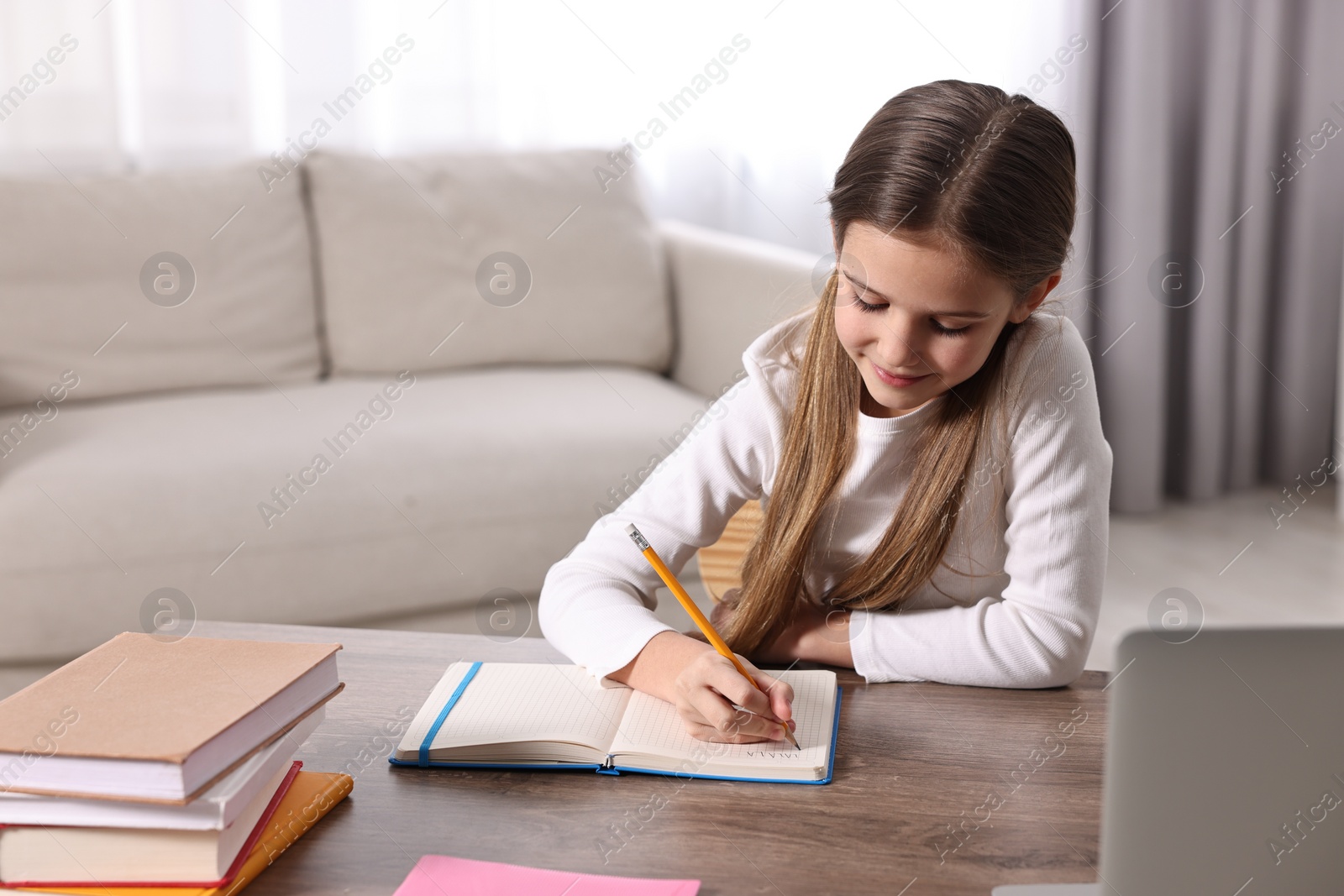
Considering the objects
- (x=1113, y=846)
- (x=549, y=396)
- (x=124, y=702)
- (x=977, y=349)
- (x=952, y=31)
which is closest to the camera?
(x=1113, y=846)

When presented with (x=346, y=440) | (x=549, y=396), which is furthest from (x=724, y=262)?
(x=346, y=440)

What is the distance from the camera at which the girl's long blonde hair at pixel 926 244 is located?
90cm

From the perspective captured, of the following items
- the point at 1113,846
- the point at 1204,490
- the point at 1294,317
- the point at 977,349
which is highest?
the point at 977,349

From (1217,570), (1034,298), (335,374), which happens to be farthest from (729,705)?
(1217,570)

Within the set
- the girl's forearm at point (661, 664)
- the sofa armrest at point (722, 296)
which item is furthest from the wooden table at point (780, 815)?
the sofa armrest at point (722, 296)

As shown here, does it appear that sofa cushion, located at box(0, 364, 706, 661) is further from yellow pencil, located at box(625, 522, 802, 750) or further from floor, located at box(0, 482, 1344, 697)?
yellow pencil, located at box(625, 522, 802, 750)

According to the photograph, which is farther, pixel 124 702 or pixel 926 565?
pixel 926 565

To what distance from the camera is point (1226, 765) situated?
50 cm

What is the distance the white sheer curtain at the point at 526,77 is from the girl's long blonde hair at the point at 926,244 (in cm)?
171

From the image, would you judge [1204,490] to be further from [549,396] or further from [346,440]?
[346,440]

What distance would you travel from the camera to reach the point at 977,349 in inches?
36.4

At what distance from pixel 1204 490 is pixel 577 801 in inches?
109

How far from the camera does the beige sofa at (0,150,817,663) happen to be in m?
1.76

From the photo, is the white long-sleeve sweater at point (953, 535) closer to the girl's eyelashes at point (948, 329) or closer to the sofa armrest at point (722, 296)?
the girl's eyelashes at point (948, 329)
